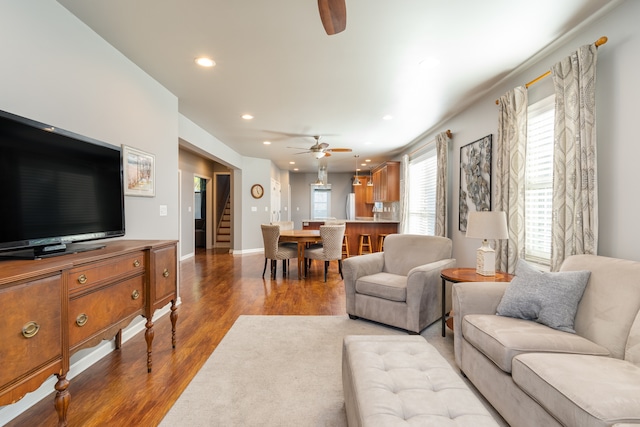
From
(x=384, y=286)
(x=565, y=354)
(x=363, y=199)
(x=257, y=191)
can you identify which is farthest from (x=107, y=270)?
(x=363, y=199)

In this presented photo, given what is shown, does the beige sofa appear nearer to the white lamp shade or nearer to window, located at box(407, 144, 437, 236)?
the white lamp shade

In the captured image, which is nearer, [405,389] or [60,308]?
[405,389]

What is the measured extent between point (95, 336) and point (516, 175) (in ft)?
11.5

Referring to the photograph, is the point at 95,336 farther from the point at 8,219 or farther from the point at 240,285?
the point at 240,285

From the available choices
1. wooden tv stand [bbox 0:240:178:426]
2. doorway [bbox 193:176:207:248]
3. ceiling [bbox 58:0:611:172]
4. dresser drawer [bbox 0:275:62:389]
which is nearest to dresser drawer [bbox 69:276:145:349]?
wooden tv stand [bbox 0:240:178:426]

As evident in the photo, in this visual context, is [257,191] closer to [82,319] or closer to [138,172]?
[138,172]

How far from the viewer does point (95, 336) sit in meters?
1.64

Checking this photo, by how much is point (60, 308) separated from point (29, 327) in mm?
161

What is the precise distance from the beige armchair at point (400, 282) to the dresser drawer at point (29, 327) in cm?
236

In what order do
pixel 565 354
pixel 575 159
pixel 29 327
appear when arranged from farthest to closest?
pixel 575 159, pixel 565 354, pixel 29 327

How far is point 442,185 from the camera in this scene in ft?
14.8

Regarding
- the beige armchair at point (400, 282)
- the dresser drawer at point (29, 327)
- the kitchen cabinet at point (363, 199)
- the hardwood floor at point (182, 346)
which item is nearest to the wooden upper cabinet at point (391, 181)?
the kitchen cabinet at point (363, 199)

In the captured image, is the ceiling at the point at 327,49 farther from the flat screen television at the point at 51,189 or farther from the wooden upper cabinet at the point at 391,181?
the wooden upper cabinet at the point at 391,181

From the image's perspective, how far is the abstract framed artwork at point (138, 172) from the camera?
105 inches
